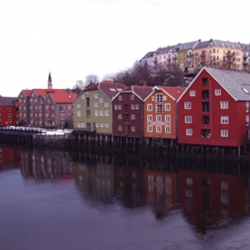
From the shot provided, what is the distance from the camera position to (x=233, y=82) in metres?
37.0

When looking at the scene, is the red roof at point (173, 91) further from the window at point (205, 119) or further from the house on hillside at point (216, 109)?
the window at point (205, 119)

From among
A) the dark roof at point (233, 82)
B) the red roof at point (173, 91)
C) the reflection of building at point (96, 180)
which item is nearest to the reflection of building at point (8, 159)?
the reflection of building at point (96, 180)

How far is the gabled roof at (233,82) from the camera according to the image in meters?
35.3

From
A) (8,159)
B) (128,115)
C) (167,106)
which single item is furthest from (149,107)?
(8,159)

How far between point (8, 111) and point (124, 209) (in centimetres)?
6350

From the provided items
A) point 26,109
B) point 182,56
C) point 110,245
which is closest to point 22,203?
point 110,245

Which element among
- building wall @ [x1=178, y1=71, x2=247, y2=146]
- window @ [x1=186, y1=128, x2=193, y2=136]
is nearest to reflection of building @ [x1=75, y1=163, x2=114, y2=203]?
window @ [x1=186, y1=128, x2=193, y2=136]

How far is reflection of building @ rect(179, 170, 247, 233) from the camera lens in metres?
19.2

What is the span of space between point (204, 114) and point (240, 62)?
164ft

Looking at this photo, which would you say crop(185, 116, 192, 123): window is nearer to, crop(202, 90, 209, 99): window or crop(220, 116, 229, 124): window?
crop(202, 90, 209, 99): window

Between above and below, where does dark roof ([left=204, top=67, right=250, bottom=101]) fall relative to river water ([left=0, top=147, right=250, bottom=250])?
above

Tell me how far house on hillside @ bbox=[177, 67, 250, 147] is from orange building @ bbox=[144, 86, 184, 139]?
1.99 meters

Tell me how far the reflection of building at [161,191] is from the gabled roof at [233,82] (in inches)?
401

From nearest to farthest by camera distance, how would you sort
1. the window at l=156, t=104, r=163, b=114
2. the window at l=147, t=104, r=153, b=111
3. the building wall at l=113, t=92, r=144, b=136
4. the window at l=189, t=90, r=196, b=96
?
the window at l=189, t=90, r=196, b=96 → the window at l=156, t=104, r=163, b=114 → the window at l=147, t=104, r=153, b=111 → the building wall at l=113, t=92, r=144, b=136
